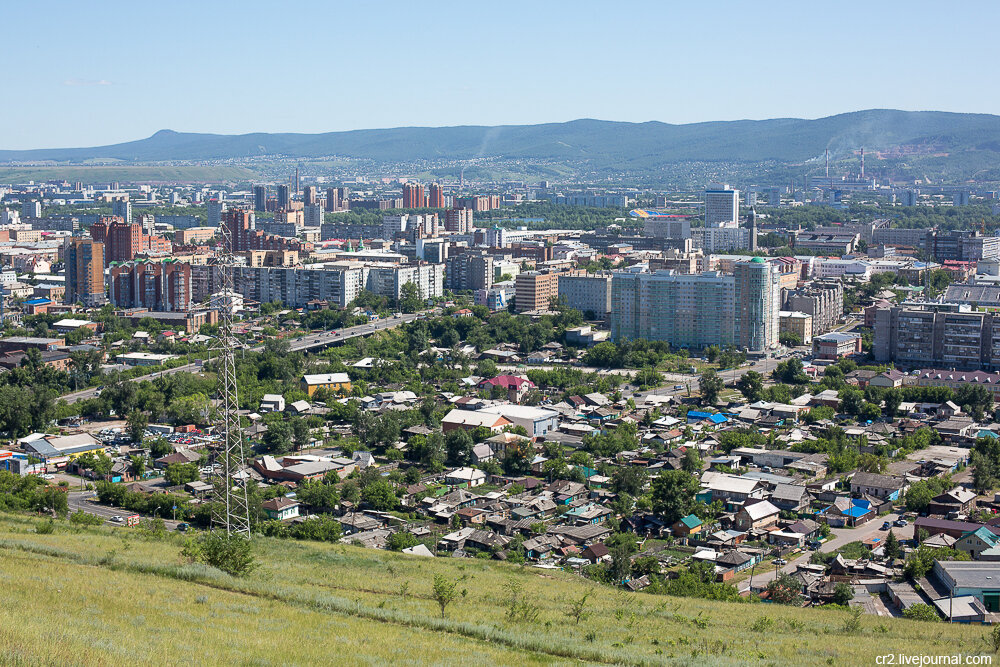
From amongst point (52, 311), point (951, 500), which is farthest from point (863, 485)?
point (52, 311)

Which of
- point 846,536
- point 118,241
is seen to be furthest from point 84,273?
point 846,536

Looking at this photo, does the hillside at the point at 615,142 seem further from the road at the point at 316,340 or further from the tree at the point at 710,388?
the tree at the point at 710,388

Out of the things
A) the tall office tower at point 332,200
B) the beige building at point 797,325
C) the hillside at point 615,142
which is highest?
the hillside at point 615,142

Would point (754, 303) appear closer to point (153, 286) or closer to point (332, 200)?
point (153, 286)

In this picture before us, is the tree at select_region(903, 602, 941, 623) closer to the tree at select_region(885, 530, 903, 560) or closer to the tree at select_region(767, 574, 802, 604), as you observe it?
the tree at select_region(767, 574, 802, 604)

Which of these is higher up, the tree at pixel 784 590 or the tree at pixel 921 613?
the tree at pixel 921 613

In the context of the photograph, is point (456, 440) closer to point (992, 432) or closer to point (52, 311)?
point (992, 432)

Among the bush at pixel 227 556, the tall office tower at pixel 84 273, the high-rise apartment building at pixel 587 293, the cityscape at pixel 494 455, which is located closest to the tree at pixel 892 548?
the cityscape at pixel 494 455
